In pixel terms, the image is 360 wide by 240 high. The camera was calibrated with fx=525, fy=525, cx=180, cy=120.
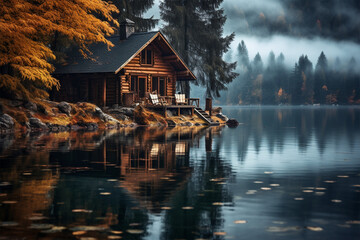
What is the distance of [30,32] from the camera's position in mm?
28500

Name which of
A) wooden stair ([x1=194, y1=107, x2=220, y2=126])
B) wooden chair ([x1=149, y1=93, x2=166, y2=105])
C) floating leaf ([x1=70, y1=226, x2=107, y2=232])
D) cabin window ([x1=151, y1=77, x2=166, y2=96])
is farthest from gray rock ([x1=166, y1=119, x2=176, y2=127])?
floating leaf ([x1=70, y1=226, x2=107, y2=232])

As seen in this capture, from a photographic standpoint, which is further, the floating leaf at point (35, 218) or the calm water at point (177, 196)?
the floating leaf at point (35, 218)

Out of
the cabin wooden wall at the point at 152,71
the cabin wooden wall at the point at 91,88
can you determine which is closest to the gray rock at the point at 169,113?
the cabin wooden wall at the point at 152,71

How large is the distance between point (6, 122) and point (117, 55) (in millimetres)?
15222

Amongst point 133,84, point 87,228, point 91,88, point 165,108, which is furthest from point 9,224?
point 91,88

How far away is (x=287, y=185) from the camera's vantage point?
1058 centimetres

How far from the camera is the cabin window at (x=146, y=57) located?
44.0 m

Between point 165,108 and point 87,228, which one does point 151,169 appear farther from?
point 165,108

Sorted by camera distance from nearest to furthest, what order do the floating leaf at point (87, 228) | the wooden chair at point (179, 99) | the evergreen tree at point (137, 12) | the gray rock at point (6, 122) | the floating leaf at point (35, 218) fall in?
the floating leaf at point (87, 228) < the floating leaf at point (35, 218) < the gray rock at point (6, 122) < the wooden chair at point (179, 99) < the evergreen tree at point (137, 12)

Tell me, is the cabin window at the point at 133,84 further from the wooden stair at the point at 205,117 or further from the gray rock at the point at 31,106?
the gray rock at the point at 31,106

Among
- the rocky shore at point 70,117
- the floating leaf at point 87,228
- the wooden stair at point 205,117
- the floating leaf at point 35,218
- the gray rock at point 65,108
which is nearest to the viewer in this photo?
the floating leaf at point 87,228

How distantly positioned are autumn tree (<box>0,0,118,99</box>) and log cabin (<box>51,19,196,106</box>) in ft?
20.7

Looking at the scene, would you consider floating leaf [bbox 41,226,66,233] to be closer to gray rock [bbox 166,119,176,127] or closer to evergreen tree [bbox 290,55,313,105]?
gray rock [bbox 166,119,176,127]

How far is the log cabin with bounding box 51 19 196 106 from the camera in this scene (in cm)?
4175
